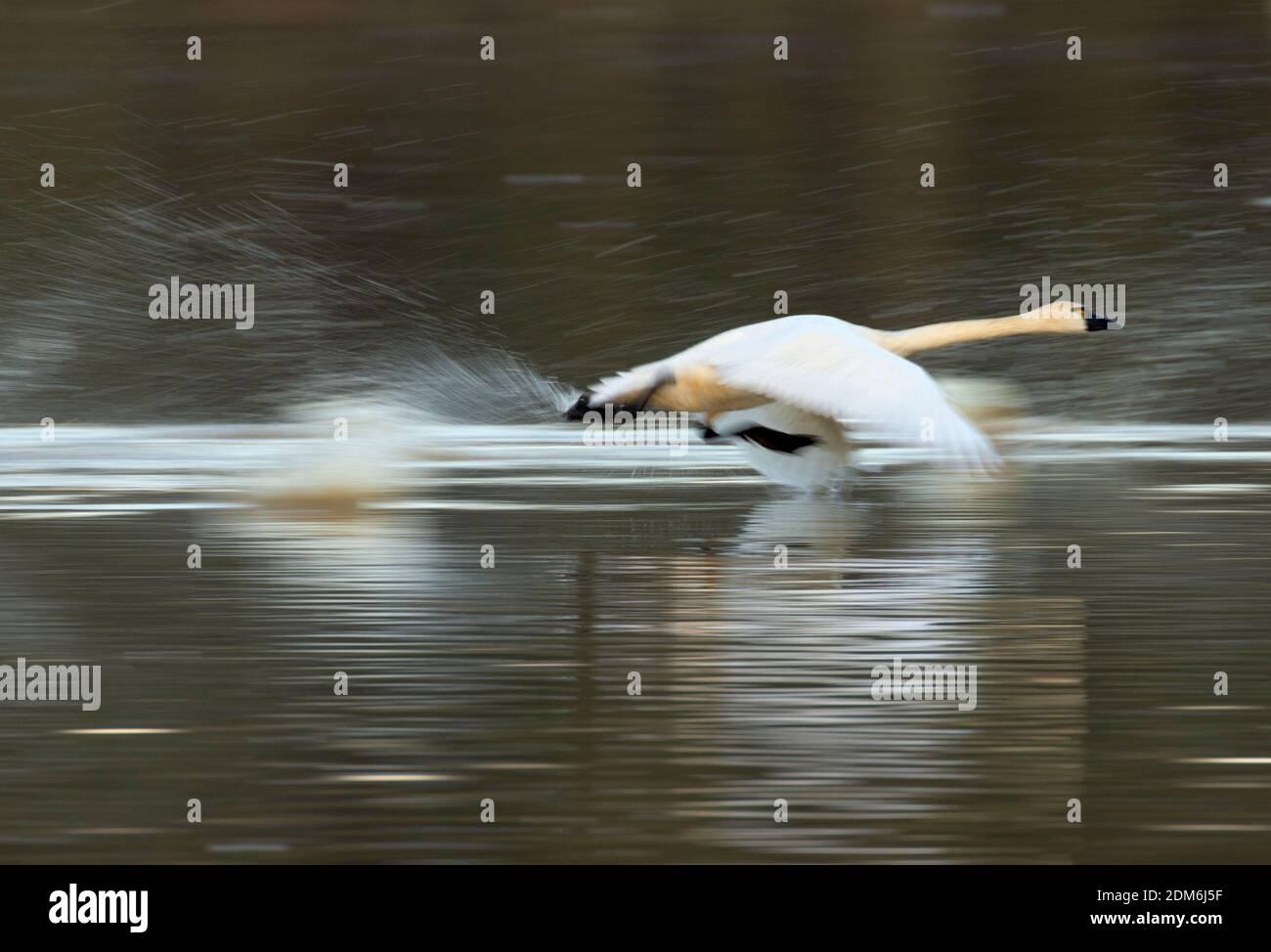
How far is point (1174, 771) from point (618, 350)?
3131 centimetres

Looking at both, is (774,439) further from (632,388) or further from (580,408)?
(580,408)

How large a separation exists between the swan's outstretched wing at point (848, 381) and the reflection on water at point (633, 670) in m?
0.56

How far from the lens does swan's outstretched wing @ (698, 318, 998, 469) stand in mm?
11602

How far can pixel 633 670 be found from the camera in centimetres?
886

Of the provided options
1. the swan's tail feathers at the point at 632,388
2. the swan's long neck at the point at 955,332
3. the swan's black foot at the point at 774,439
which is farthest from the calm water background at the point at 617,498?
the swan's long neck at the point at 955,332

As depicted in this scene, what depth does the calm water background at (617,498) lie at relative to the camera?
7.03m

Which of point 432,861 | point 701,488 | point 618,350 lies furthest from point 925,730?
point 618,350

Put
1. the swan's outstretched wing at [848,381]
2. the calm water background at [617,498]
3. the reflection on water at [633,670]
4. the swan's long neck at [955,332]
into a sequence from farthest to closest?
1. the swan's long neck at [955,332]
2. the swan's outstretched wing at [848,381]
3. the calm water background at [617,498]
4. the reflection on water at [633,670]

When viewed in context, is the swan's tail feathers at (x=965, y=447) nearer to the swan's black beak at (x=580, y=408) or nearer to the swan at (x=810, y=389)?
the swan at (x=810, y=389)

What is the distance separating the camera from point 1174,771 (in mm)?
7242

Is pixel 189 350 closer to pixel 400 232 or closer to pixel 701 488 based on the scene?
pixel 400 232

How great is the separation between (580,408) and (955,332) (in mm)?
1915

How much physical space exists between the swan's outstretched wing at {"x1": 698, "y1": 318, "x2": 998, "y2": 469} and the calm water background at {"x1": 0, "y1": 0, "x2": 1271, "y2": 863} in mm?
583

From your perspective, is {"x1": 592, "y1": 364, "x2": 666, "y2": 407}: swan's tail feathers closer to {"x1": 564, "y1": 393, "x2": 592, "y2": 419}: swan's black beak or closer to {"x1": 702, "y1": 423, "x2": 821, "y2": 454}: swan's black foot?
{"x1": 564, "y1": 393, "x2": 592, "y2": 419}: swan's black beak
